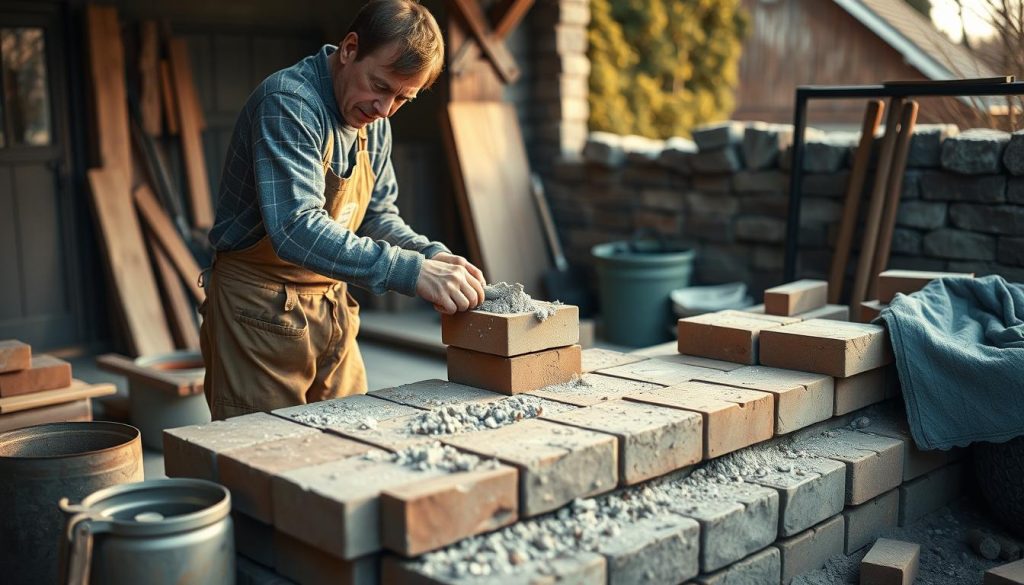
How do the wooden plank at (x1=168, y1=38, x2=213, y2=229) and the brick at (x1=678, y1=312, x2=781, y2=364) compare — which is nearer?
the brick at (x1=678, y1=312, x2=781, y2=364)

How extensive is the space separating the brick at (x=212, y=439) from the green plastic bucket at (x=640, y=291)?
415 cm

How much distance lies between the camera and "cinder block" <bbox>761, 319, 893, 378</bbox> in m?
3.42

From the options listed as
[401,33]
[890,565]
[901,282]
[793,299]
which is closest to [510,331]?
[401,33]

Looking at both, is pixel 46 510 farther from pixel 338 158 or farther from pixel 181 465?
pixel 338 158

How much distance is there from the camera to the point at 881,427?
12.0ft

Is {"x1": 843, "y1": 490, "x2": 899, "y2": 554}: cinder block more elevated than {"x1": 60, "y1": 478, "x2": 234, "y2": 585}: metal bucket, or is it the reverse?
{"x1": 60, "y1": 478, "x2": 234, "y2": 585}: metal bucket

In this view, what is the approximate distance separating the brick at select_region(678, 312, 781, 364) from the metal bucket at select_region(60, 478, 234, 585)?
187 centimetres

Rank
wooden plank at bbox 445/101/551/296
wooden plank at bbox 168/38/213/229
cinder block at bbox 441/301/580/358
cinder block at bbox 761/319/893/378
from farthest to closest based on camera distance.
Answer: wooden plank at bbox 445/101/551/296 < wooden plank at bbox 168/38/213/229 < cinder block at bbox 761/319/893/378 < cinder block at bbox 441/301/580/358

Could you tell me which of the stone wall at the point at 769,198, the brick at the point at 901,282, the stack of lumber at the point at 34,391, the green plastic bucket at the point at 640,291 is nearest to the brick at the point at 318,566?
the stack of lumber at the point at 34,391

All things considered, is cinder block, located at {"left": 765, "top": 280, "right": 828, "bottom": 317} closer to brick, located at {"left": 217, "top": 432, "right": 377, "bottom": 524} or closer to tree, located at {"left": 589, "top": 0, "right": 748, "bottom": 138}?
brick, located at {"left": 217, "top": 432, "right": 377, "bottom": 524}

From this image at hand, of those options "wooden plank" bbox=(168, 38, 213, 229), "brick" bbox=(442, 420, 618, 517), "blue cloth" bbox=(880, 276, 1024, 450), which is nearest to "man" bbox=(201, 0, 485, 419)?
"brick" bbox=(442, 420, 618, 517)

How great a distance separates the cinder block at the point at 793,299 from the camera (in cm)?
409

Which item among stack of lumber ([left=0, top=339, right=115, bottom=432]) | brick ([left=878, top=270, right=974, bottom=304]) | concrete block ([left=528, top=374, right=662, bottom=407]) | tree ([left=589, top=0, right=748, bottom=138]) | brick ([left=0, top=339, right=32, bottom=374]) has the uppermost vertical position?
tree ([left=589, top=0, right=748, bottom=138])

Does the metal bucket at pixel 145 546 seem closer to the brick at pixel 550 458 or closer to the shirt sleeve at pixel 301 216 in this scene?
the brick at pixel 550 458
